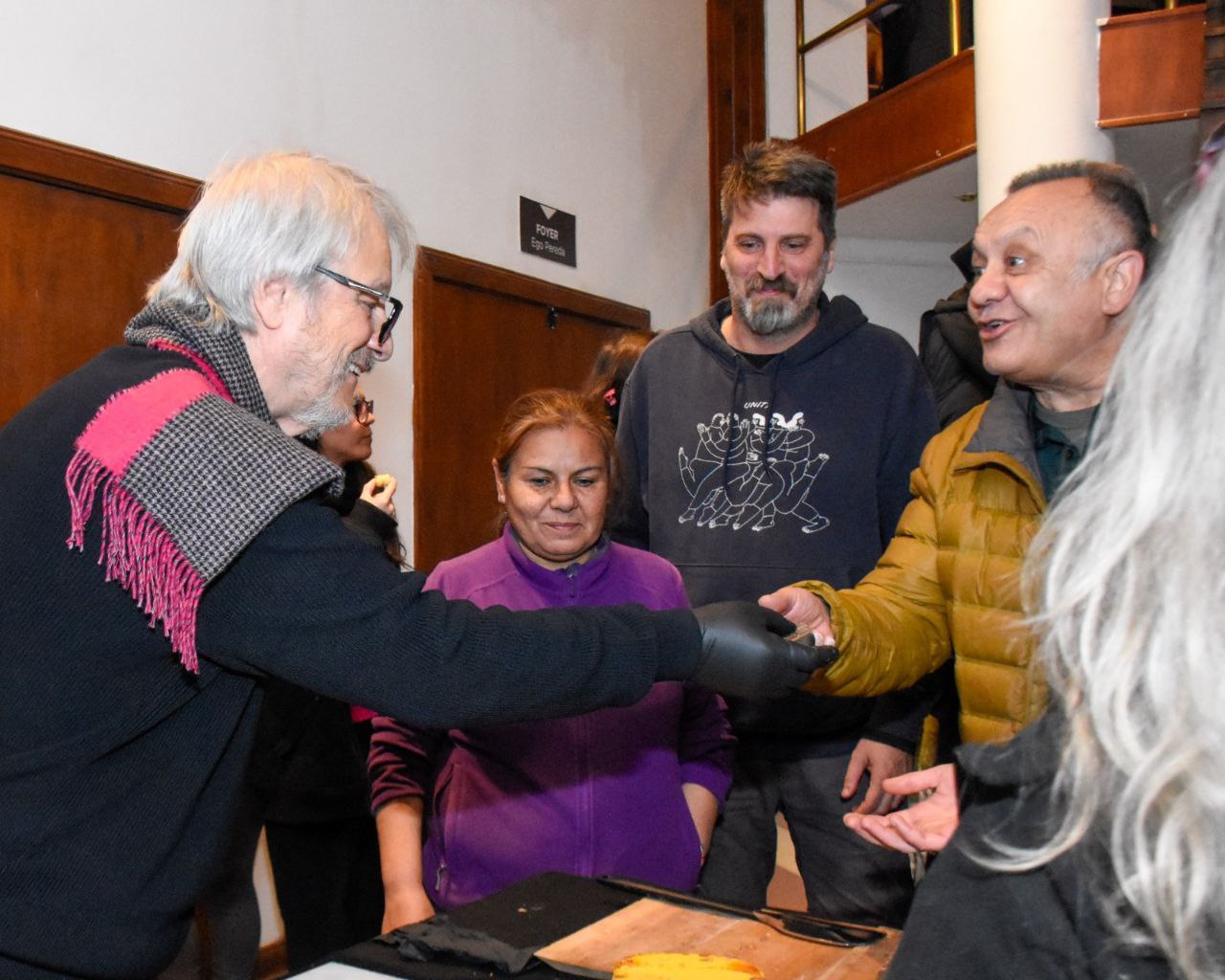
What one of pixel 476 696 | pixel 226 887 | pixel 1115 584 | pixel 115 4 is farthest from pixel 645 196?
pixel 1115 584

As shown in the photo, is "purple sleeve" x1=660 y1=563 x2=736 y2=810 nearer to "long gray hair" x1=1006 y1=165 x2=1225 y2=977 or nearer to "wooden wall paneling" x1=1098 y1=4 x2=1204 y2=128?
"long gray hair" x1=1006 y1=165 x2=1225 y2=977

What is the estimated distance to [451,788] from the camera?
2143 millimetres

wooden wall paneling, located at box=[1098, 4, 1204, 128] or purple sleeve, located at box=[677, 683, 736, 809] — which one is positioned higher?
wooden wall paneling, located at box=[1098, 4, 1204, 128]

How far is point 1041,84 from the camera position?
4680 mm

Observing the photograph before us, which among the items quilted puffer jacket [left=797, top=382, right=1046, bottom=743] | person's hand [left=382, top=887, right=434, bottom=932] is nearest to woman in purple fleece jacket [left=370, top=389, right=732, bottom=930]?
person's hand [left=382, top=887, right=434, bottom=932]

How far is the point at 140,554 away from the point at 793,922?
0.89 m

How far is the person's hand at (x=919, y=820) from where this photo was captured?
4.72 feet

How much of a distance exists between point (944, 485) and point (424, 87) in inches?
134

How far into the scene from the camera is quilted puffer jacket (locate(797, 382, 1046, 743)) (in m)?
1.87

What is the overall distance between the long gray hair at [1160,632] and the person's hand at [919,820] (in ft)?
2.29

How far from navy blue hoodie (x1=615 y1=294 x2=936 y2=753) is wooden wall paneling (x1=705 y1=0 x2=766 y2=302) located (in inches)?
173

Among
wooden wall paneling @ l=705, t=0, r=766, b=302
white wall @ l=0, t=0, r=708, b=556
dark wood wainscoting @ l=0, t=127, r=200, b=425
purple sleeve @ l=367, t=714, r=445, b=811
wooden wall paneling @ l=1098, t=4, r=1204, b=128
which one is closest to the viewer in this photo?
purple sleeve @ l=367, t=714, r=445, b=811

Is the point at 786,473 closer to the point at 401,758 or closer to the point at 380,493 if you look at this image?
the point at 401,758

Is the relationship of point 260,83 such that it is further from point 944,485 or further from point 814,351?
point 944,485
